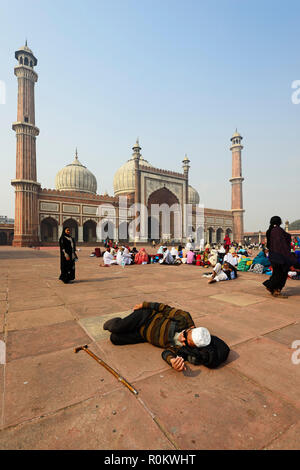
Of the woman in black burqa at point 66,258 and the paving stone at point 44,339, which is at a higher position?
the woman in black burqa at point 66,258

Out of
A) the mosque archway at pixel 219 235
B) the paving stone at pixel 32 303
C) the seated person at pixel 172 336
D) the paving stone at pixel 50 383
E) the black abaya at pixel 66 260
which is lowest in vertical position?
the paving stone at pixel 50 383

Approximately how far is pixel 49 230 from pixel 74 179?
7.56 metres

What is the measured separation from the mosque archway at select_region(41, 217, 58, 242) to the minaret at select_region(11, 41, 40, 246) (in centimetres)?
336

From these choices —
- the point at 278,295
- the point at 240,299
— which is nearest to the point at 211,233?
the point at 278,295

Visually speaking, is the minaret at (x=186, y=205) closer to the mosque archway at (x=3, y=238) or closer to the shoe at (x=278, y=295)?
the mosque archway at (x=3, y=238)

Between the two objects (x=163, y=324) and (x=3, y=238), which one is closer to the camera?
(x=163, y=324)

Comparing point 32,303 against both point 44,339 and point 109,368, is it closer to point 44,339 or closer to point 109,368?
point 44,339

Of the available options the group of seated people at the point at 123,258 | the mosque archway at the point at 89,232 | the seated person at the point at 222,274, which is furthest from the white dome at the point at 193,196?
the seated person at the point at 222,274

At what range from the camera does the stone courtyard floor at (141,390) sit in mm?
1064

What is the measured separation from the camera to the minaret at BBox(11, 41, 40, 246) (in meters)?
21.0

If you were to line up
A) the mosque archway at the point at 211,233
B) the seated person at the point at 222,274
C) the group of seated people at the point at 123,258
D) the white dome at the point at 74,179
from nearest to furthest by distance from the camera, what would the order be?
1. the seated person at the point at 222,274
2. the group of seated people at the point at 123,258
3. the white dome at the point at 74,179
4. the mosque archway at the point at 211,233

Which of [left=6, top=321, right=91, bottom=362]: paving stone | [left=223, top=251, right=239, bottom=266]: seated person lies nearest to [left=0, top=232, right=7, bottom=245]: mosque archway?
[left=223, top=251, right=239, bottom=266]: seated person

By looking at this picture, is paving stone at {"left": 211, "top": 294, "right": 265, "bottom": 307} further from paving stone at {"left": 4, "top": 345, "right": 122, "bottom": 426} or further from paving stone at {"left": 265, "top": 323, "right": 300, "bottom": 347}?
paving stone at {"left": 4, "top": 345, "right": 122, "bottom": 426}

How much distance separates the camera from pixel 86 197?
2586 centimetres
